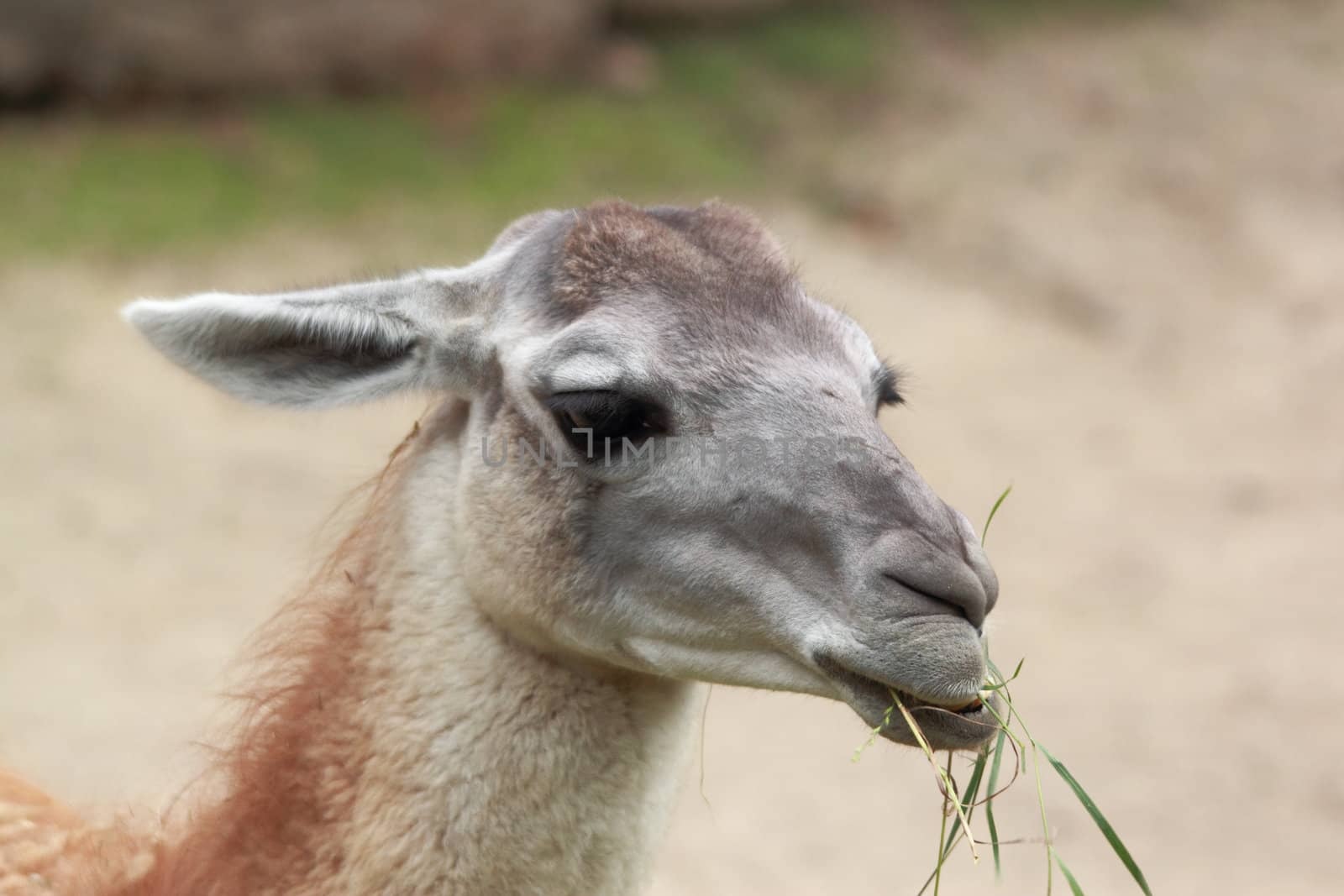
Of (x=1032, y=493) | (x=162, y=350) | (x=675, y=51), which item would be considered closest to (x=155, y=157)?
(x=675, y=51)

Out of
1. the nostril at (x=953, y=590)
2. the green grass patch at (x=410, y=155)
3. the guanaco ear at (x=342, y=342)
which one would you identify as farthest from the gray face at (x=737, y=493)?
the green grass patch at (x=410, y=155)

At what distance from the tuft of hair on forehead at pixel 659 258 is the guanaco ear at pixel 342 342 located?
27 cm

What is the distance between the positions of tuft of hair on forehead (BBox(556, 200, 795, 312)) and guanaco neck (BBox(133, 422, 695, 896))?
0.69 meters

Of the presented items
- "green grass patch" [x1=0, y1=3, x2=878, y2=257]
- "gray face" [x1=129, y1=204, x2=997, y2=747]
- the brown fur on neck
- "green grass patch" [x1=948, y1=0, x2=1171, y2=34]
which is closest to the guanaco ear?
"gray face" [x1=129, y1=204, x2=997, y2=747]

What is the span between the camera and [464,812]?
2920mm

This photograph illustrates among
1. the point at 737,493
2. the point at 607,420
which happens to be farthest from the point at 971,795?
the point at 607,420

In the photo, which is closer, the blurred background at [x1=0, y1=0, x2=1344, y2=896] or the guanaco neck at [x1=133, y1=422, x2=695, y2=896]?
the guanaco neck at [x1=133, y1=422, x2=695, y2=896]

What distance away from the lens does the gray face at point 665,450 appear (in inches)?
106

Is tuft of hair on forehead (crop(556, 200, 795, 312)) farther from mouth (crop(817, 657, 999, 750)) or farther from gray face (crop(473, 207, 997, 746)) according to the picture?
mouth (crop(817, 657, 999, 750))

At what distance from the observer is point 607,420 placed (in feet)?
9.64

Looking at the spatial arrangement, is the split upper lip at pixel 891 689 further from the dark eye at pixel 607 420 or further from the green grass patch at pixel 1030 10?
the green grass patch at pixel 1030 10

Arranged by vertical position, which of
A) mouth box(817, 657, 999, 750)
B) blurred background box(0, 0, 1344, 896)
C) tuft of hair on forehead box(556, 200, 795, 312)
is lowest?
blurred background box(0, 0, 1344, 896)

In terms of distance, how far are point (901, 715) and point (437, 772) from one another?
93 cm

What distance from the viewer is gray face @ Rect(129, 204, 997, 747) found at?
270 cm
